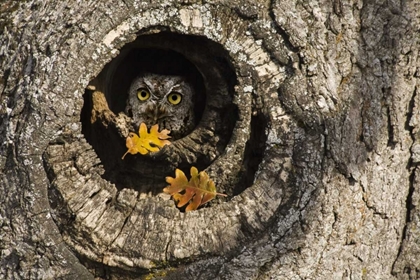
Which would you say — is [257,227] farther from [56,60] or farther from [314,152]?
[56,60]

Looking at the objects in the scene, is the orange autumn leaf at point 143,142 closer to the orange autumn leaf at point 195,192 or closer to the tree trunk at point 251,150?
the orange autumn leaf at point 195,192

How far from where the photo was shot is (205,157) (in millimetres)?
3107

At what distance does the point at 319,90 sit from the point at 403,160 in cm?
55

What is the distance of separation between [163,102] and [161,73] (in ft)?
0.72

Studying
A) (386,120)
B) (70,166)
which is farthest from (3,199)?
(386,120)

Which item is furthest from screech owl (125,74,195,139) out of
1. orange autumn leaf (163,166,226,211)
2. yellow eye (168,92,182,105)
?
orange autumn leaf (163,166,226,211)

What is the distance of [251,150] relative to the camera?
2.62 metres

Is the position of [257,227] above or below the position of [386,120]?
below

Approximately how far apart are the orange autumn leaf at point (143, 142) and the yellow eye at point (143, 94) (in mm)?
561

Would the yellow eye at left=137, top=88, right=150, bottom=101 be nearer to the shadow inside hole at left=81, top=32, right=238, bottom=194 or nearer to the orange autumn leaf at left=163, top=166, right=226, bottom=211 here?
the shadow inside hole at left=81, top=32, right=238, bottom=194

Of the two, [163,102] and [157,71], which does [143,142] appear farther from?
[157,71]

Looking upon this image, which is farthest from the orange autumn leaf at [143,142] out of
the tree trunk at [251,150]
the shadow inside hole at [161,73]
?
→ the tree trunk at [251,150]

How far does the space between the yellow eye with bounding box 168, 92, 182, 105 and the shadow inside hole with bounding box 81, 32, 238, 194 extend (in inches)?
5.9

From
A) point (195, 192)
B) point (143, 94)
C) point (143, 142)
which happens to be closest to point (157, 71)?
point (143, 94)
